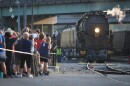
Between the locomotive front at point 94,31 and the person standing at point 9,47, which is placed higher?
the locomotive front at point 94,31

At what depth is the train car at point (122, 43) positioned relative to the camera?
56.2m

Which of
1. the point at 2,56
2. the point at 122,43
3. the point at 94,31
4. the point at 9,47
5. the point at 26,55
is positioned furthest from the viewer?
the point at 122,43

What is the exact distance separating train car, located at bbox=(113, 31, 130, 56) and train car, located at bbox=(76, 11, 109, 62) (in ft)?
48.6

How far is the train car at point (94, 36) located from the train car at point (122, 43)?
14.8m

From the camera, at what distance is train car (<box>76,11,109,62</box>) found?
40406mm

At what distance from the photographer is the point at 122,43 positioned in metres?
57.2

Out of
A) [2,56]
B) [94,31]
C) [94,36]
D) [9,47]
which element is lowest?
[2,56]

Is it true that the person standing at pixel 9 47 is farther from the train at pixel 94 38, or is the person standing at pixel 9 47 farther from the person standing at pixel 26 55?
the train at pixel 94 38

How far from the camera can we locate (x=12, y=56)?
60.4 feet

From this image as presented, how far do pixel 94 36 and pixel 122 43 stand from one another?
16896 mm

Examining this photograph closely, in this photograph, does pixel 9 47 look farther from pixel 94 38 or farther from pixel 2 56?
pixel 94 38

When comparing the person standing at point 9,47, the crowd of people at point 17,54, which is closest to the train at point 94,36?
the crowd of people at point 17,54

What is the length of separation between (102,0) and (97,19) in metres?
20.5

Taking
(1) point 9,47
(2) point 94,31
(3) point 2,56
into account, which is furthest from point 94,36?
(3) point 2,56
